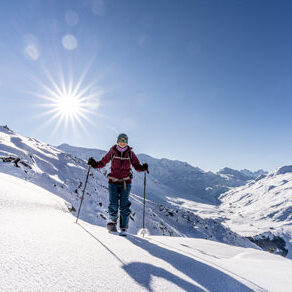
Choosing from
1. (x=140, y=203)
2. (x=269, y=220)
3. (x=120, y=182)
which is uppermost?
(x=269, y=220)

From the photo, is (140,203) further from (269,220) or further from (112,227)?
(269,220)

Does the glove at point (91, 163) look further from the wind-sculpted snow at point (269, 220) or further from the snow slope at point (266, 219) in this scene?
the wind-sculpted snow at point (269, 220)

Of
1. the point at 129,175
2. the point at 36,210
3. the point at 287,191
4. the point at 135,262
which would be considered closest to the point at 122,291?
the point at 135,262

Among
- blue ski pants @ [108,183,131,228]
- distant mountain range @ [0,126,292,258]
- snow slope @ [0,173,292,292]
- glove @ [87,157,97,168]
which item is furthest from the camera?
distant mountain range @ [0,126,292,258]

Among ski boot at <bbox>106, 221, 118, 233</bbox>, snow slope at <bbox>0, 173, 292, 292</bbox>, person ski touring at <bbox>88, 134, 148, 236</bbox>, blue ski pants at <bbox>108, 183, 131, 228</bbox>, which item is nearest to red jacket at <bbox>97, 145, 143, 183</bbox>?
person ski touring at <bbox>88, 134, 148, 236</bbox>

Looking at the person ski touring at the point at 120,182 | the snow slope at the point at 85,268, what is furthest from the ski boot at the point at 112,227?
the snow slope at the point at 85,268

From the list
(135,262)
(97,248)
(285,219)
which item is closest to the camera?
(135,262)

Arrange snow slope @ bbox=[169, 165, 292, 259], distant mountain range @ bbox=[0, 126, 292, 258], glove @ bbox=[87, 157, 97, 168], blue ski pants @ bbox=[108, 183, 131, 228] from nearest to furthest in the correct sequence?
blue ski pants @ bbox=[108, 183, 131, 228] < glove @ bbox=[87, 157, 97, 168] < distant mountain range @ bbox=[0, 126, 292, 258] < snow slope @ bbox=[169, 165, 292, 259]

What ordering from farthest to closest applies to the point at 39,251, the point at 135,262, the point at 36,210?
the point at 36,210 < the point at 135,262 < the point at 39,251

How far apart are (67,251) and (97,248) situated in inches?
23.3

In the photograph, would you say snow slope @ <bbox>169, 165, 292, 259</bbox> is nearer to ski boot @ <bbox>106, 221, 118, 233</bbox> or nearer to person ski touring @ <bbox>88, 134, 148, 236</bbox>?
person ski touring @ <bbox>88, 134, 148, 236</bbox>

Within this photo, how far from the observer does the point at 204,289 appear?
2262 mm

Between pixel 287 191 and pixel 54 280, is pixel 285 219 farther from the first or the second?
pixel 54 280

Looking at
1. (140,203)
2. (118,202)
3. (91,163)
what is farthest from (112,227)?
(140,203)
